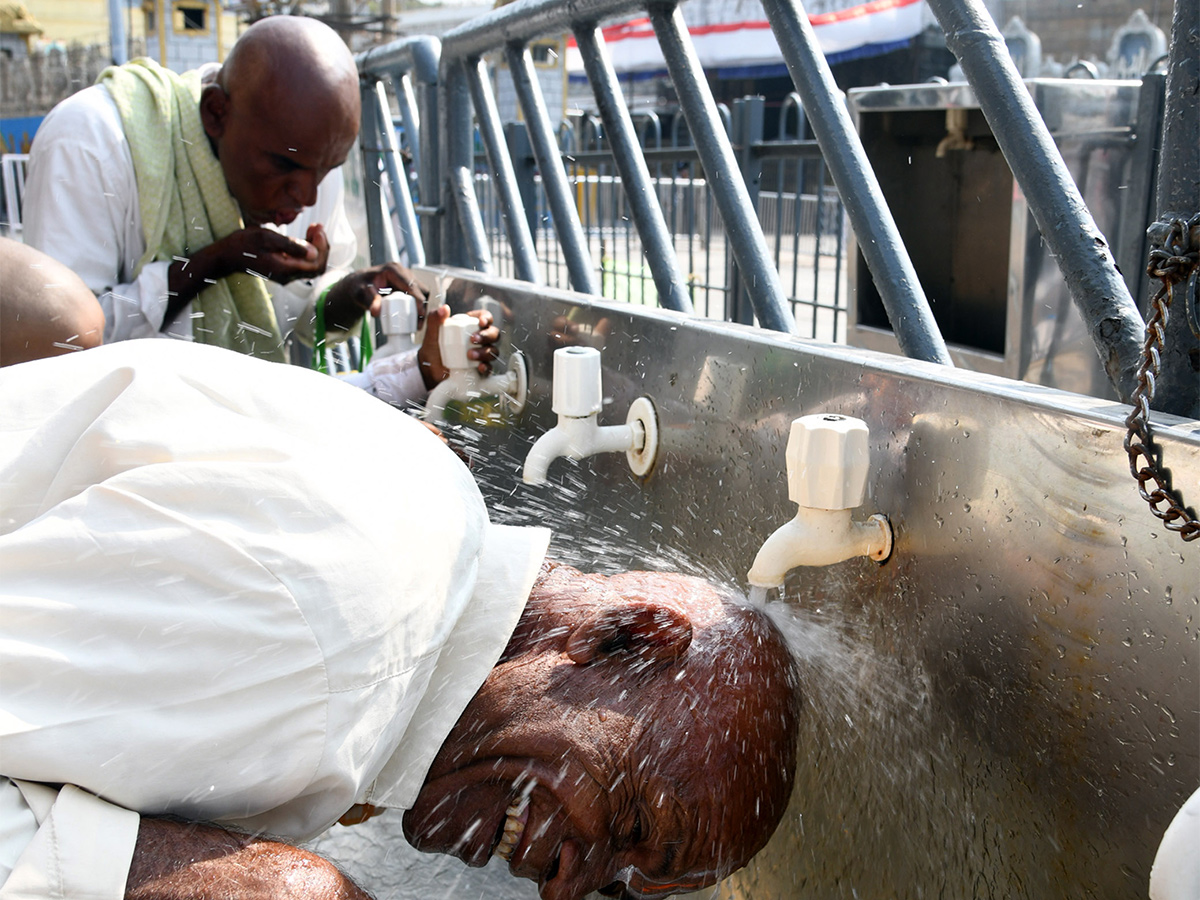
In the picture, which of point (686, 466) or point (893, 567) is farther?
point (686, 466)

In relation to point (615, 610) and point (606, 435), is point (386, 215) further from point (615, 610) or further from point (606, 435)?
point (615, 610)

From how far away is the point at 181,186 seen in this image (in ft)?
12.1

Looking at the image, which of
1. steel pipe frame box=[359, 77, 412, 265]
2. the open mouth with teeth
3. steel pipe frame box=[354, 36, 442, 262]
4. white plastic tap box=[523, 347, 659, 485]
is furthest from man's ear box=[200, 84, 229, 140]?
the open mouth with teeth

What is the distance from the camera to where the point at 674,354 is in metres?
2.17

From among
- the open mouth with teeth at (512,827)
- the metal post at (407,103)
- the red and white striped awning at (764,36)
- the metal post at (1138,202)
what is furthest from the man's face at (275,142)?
the red and white striped awning at (764,36)

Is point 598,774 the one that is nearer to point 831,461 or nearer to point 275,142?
point 831,461

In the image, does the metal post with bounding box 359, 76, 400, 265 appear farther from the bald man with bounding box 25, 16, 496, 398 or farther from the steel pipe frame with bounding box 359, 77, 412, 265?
the bald man with bounding box 25, 16, 496, 398

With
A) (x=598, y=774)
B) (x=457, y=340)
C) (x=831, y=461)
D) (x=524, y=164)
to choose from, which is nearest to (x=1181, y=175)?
(x=831, y=461)

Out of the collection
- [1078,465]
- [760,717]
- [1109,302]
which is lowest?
[760,717]

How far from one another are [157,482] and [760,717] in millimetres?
881

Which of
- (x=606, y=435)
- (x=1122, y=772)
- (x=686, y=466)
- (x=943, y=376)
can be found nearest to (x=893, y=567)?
(x=943, y=376)

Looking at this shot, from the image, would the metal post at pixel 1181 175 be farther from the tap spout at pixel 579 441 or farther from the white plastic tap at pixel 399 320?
the white plastic tap at pixel 399 320

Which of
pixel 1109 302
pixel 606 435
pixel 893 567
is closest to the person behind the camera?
pixel 1109 302

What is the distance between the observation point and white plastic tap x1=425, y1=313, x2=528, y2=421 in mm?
2949
